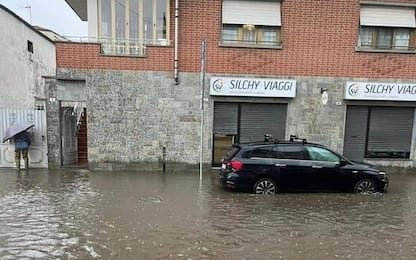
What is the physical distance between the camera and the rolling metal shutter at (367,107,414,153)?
12.2 m

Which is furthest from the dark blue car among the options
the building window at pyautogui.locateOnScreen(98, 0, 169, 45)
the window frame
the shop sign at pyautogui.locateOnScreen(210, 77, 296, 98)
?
the building window at pyautogui.locateOnScreen(98, 0, 169, 45)

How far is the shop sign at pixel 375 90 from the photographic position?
11555 mm

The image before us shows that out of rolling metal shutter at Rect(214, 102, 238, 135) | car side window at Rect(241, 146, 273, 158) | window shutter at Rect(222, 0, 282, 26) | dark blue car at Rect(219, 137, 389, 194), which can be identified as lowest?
dark blue car at Rect(219, 137, 389, 194)

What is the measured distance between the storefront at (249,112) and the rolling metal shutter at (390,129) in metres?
3.35

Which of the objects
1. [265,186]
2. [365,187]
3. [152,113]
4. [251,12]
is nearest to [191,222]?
[265,186]

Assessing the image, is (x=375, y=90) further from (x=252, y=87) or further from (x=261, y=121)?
(x=252, y=87)

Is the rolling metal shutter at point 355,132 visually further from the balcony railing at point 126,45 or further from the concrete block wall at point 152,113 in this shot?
the balcony railing at point 126,45

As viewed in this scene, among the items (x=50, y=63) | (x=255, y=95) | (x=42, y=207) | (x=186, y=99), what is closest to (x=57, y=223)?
(x=42, y=207)

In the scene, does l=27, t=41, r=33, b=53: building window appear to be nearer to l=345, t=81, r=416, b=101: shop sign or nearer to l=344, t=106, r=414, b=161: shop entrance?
l=345, t=81, r=416, b=101: shop sign

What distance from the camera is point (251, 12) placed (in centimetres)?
1134

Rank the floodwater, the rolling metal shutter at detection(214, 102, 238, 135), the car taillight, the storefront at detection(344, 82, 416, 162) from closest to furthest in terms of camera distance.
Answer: the floodwater, the car taillight, the rolling metal shutter at detection(214, 102, 238, 135), the storefront at detection(344, 82, 416, 162)

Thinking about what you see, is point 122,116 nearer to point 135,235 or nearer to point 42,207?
point 42,207

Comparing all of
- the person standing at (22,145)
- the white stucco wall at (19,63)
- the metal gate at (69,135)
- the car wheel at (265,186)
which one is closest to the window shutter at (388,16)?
the car wheel at (265,186)

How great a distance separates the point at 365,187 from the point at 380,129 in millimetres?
4332
